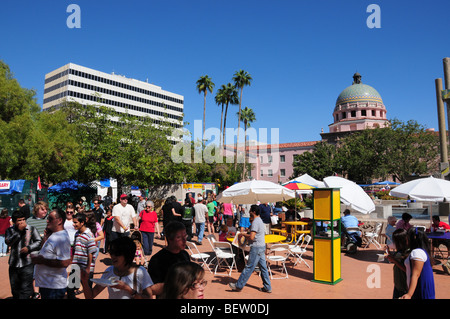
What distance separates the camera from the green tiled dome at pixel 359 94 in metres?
68.6

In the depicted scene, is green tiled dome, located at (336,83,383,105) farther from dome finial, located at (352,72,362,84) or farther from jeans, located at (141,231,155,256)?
jeans, located at (141,231,155,256)

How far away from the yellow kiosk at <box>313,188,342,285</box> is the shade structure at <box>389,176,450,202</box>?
3177 mm

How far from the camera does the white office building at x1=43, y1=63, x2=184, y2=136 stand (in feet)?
243

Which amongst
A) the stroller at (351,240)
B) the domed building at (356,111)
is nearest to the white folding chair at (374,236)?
the stroller at (351,240)

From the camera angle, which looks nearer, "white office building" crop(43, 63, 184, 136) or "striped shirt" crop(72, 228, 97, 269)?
"striped shirt" crop(72, 228, 97, 269)

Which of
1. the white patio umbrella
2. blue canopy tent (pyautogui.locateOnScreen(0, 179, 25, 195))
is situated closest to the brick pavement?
the white patio umbrella

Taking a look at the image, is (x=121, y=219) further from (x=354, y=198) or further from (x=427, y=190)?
(x=427, y=190)

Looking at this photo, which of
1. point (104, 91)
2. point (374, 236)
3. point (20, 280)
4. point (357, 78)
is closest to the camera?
point (20, 280)

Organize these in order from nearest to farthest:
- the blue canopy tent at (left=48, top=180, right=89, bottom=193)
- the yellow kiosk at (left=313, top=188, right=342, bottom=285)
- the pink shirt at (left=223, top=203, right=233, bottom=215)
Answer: the yellow kiosk at (left=313, top=188, right=342, bottom=285)
the pink shirt at (left=223, top=203, right=233, bottom=215)
the blue canopy tent at (left=48, top=180, right=89, bottom=193)

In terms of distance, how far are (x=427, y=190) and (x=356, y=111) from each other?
64.1 metres

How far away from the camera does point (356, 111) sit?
224ft

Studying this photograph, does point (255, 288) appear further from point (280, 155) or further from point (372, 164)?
point (280, 155)

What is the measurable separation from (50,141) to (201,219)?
509 inches

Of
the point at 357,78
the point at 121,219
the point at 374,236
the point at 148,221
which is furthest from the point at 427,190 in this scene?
the point at 357,78
